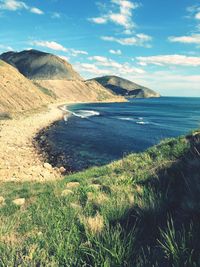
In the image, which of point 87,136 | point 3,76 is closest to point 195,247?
point 87,136

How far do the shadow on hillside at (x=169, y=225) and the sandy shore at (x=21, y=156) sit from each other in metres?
14.4

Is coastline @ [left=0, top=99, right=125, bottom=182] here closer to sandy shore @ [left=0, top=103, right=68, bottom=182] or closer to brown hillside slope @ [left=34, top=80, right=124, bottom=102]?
sandy shore @ [left=0, top=103, right=68, bottom=182]

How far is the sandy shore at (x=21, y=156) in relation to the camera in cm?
2300

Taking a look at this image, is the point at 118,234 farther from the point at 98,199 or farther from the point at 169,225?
the point at 98,199

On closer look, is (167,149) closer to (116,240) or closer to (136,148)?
(116,240)

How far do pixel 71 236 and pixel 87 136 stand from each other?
155 ft

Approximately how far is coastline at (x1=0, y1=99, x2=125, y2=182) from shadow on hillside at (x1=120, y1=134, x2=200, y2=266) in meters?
13.2

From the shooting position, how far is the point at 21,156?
33500mm

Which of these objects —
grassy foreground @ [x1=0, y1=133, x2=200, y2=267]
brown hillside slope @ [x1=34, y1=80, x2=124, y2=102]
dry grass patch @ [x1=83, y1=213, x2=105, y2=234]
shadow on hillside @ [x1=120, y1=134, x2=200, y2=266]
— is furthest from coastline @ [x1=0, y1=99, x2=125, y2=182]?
brown hillside slope @ [x1=34, y1=80, x2=124, y2=102]

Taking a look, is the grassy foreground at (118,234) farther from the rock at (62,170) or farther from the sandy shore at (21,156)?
the rock at (62,170)

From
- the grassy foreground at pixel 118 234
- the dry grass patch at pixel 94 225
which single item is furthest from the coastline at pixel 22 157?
the dry grass patch at pixel 94 225

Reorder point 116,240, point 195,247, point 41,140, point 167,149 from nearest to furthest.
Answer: point 195,247 < point 116,240 < point 167,149 < point 41,140

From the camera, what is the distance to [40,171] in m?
25.6

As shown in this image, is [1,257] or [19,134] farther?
[19,134]
